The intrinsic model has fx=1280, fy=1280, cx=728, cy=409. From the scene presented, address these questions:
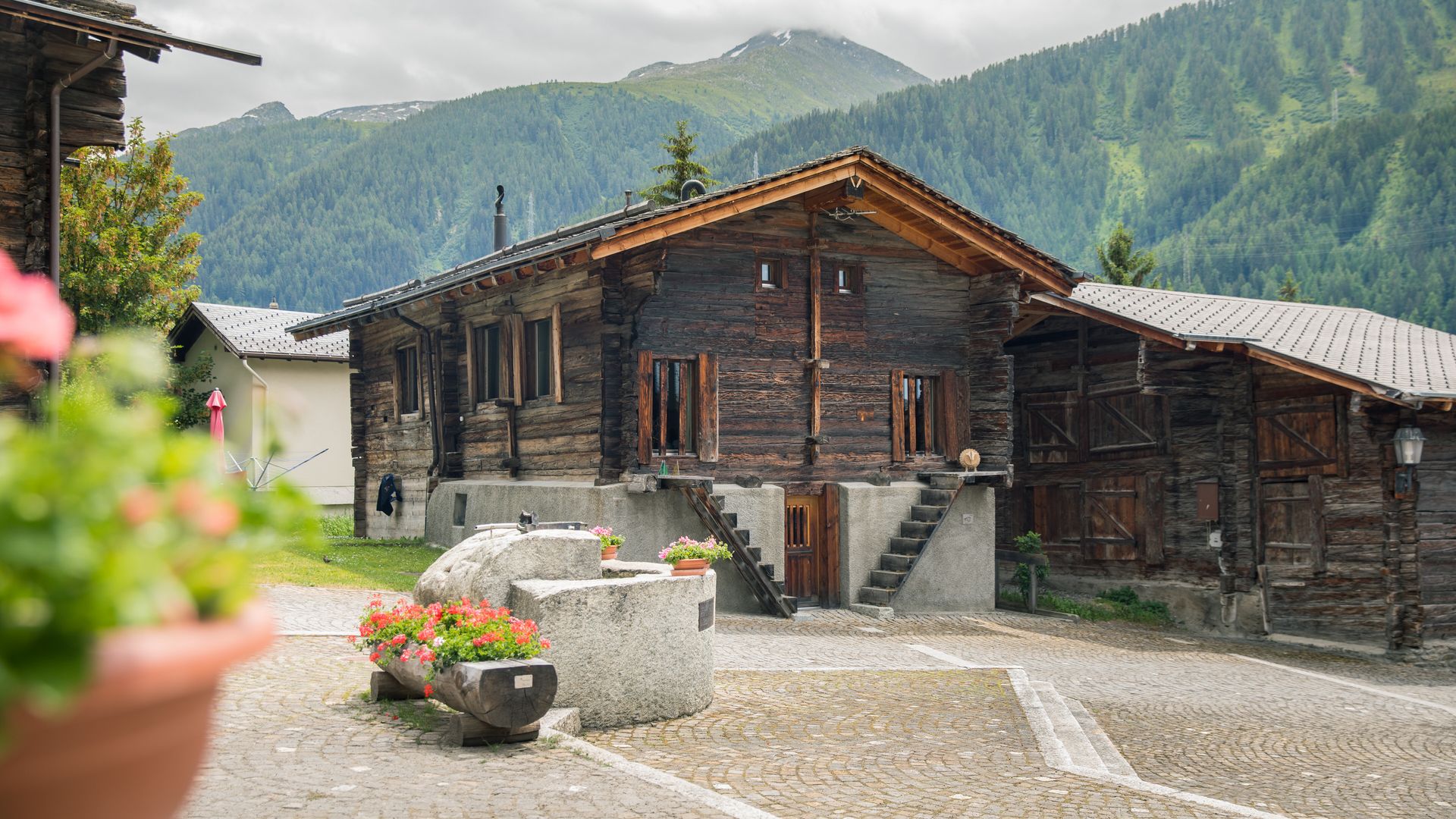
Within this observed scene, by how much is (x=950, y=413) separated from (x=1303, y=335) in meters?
6.44

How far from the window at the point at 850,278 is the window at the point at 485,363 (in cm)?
595

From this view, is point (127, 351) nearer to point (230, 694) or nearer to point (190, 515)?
point (190, 515)

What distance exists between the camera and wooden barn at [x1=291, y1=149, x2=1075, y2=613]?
18.2 metres

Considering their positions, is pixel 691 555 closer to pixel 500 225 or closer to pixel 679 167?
pixel 500 225

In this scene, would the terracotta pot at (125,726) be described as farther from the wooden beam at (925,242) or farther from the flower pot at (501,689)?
the wooden beam at (925,242)

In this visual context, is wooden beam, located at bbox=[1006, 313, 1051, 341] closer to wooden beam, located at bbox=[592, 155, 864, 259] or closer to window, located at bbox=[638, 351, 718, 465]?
wooden beam, located at bbox=[592, 155, 864, 259]

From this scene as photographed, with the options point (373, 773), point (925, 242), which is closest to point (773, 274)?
point (925, 242)

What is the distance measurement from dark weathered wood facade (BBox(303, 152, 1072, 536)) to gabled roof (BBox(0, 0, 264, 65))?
6.29 m

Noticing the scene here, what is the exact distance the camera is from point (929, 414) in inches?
834

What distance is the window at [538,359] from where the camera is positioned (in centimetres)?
2034

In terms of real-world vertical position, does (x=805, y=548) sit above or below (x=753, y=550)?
below

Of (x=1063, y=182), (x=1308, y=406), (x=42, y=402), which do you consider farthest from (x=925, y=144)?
(x=42, y=402)

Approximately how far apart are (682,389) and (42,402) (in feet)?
30.3

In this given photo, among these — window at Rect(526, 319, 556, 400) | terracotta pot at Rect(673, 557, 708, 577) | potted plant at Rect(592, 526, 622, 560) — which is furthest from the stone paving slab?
window at Rect(526, 319, 556, 400)
